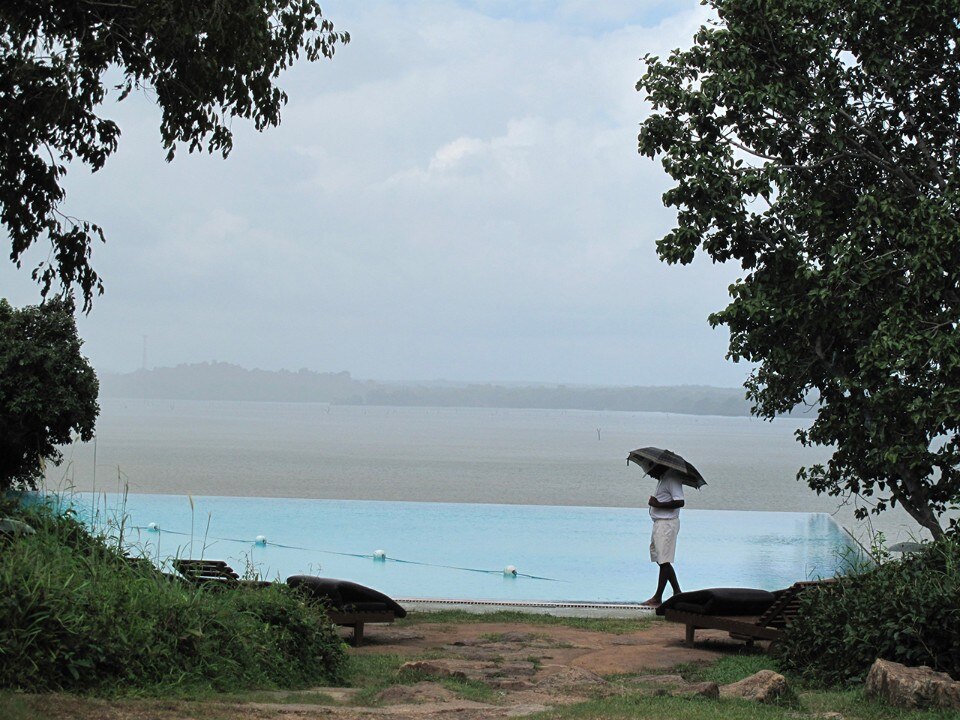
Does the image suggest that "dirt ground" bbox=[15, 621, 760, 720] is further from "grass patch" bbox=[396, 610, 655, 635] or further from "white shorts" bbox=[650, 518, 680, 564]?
"white shorts" bbox=[650, 518, 680, 564]

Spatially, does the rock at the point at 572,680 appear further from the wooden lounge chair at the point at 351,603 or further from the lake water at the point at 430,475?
the lake water at the point at 430,475

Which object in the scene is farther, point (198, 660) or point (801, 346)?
point (801, 346)

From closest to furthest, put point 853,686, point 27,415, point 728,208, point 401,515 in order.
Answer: point 853,686, point 728,208, point 27,415, point 401,515

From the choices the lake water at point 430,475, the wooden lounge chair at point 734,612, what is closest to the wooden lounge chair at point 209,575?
the wooden lounge chair at point 734,612

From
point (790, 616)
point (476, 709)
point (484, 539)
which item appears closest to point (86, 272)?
point (476, 709)

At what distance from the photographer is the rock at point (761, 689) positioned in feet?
21.1

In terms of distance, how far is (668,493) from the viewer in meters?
12.3

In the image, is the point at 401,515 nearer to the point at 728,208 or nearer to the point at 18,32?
the point at 728,208

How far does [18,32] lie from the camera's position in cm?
957

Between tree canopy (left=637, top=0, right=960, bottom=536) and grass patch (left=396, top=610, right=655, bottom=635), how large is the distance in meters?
2.86

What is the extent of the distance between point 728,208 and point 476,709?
6773 millimetres

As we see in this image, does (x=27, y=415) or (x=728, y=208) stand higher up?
(x=728, y=208)

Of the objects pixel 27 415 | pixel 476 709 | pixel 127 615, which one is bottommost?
pixel 476 709

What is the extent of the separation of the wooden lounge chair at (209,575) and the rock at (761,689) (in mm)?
3329
